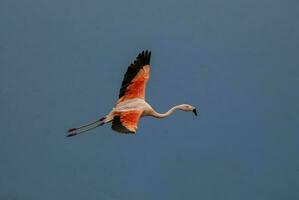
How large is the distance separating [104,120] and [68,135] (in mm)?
1353

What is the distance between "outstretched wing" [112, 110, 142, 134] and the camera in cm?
2453

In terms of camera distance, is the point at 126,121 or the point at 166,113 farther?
the point at 166,113

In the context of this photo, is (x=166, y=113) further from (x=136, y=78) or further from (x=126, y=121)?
(x=126, y=121)

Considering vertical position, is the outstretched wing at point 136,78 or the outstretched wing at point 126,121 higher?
the outstretched wing at point 136,78

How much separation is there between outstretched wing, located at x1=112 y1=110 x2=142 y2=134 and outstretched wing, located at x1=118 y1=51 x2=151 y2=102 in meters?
1.34

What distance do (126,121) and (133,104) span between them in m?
1.80

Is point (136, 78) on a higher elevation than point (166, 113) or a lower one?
higher

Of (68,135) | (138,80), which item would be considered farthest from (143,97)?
(68,135)

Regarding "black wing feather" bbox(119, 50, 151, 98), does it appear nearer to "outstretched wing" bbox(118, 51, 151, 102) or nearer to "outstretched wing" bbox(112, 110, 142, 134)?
"outstretched wing" bbox(118, 51, 151, 102)

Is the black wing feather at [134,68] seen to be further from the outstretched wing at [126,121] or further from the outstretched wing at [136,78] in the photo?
the outstretched wing at [126,121]

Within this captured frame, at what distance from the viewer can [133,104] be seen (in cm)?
2716

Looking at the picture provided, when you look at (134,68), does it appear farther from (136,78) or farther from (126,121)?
(126,121)

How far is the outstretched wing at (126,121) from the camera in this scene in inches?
966

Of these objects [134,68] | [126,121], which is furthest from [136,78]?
[126,121]
